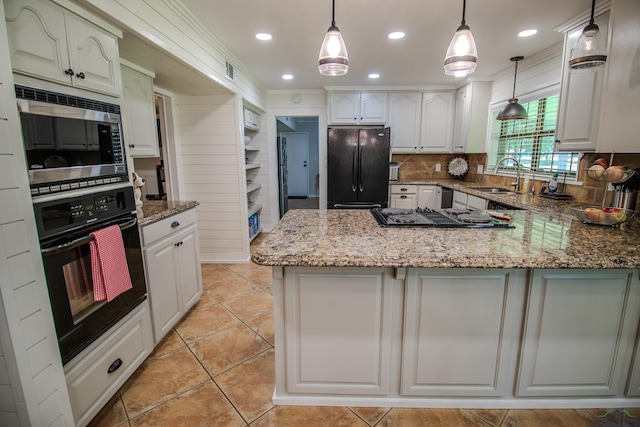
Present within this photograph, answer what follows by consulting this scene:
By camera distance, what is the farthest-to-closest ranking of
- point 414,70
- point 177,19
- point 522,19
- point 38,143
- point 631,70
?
point 414,70 < point 522,19 < point 177,19 < point 631,70 < point 38,143

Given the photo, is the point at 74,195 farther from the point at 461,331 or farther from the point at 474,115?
the point at 474,115

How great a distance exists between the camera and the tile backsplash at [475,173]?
8.74 ft

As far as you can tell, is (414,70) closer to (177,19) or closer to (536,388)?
(177,19)

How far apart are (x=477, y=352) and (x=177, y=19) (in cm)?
281

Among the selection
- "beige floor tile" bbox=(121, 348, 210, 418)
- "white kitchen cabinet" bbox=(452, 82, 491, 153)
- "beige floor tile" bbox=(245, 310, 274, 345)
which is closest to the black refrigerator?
"white kitchen cabinet" bbox=(452, 82, 491, 153)

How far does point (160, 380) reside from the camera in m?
1.87

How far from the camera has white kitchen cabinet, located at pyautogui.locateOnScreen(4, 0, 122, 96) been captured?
3.71ft

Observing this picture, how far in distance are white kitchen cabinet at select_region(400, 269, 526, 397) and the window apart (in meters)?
2.22

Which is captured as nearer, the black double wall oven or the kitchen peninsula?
the black double wall oven

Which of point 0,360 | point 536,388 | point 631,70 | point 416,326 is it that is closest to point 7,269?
point 0,360

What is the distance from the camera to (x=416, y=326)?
151 cm

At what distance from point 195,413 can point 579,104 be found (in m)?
3.27

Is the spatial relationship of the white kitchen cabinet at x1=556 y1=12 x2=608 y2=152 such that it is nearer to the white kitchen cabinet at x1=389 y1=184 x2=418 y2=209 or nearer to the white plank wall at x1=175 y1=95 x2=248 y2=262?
the white kitchen cabinet at x1=389 y1=184 x2=418 y2=209

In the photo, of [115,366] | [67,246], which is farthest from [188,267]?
[67,246]
